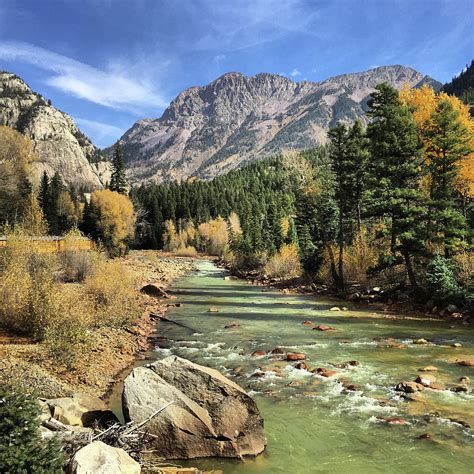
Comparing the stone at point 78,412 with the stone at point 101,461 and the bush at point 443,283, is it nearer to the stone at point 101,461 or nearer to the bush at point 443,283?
the stone at point 101,461

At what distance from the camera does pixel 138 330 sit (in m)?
23.2

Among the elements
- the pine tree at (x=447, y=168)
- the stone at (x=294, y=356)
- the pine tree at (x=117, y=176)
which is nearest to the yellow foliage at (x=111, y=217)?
the pine tree at (x=117, y=176)

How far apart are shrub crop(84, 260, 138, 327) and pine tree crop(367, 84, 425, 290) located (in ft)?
64.0

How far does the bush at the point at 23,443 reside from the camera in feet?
21.0

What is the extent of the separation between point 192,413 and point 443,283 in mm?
23590

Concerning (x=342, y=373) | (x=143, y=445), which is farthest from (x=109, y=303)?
(x=143, y=445)

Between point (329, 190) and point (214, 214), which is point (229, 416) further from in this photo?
point (214, 214)

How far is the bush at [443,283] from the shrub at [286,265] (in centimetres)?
2590

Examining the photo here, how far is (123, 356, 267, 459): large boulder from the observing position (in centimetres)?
1017

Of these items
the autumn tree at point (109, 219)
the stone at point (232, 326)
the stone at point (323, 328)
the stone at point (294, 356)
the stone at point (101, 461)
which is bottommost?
the stone at point (232, 326)

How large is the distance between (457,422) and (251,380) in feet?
22.7

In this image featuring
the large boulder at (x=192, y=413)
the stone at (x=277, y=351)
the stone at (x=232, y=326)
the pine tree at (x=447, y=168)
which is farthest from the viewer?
the pine tree at (x=447, y=168)

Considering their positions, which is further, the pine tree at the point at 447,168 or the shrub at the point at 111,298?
the pine tree at the point at 447,168

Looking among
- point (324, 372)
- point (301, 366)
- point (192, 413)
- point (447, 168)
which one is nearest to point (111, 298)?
point (301, 366)
